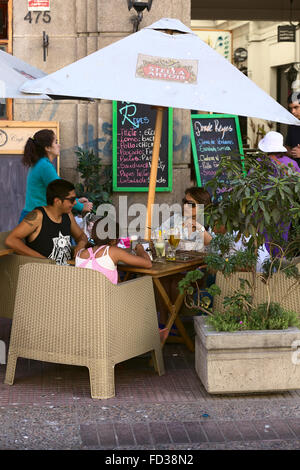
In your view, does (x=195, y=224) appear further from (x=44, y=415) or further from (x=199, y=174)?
(x=199, y=174)

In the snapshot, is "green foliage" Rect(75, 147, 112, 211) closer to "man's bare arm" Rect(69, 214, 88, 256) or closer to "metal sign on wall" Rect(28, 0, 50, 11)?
"metal sign on wall" Rect(28, 0, 50, 11)

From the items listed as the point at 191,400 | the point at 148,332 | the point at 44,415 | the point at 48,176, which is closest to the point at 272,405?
the point at 191,400

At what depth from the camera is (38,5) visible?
336 inches

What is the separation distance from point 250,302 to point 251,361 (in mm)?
426

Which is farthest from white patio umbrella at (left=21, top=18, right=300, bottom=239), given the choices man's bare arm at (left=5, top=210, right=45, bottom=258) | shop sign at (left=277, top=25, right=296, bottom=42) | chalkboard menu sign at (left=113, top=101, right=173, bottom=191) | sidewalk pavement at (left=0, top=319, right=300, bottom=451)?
shop sign at (left=277, top=25, right=296, bottom=42)

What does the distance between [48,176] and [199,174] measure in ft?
10.6

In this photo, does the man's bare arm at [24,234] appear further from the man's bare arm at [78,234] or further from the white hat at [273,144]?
the white hat at [273,144]

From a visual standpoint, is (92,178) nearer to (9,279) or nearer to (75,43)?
(75,43)

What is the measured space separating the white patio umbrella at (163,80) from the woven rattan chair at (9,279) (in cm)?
129

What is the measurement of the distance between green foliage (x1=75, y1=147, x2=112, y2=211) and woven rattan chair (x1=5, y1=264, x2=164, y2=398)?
3451 millimetres

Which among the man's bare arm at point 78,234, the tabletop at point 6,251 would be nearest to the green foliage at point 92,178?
the man's bare arm at point 78,234

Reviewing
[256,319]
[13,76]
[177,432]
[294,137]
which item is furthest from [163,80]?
[294,137]

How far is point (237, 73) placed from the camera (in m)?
5.43
